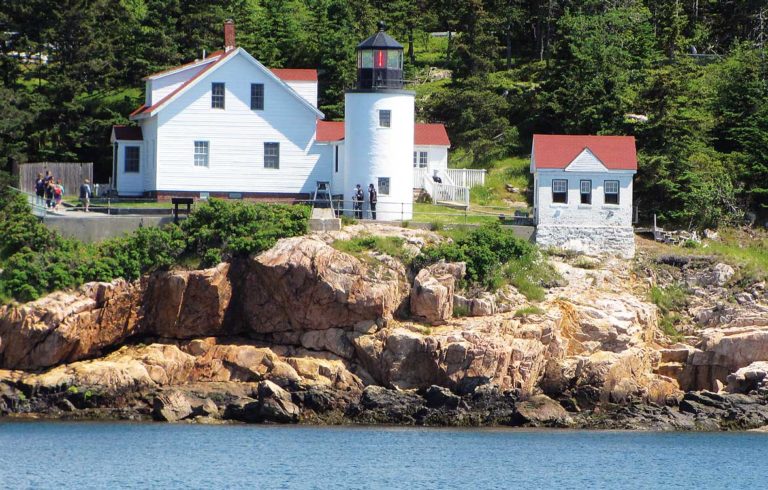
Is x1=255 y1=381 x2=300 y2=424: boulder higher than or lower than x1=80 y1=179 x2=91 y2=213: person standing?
lower

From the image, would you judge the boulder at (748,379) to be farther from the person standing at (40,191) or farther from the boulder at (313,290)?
the person standing at (40,191)

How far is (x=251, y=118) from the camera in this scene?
5628cm

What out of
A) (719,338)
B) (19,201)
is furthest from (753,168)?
(19,201)

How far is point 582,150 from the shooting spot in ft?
179

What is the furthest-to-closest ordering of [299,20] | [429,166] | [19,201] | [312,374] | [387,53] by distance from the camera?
[299,20] → [429,166] → [387,53] → [19,201] → [312,374]

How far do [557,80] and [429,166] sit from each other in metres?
6.88

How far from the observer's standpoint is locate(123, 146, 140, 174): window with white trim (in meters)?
57.8

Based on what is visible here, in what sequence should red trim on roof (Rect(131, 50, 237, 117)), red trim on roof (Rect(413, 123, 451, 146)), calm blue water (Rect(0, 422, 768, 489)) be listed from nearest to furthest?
calm blue water (Rect(0, 422, 768, 489)) < red trim on roof (Rect(131, 50, 237, 117)) < red trim on roof (Rect(413, 123, 451, 146))

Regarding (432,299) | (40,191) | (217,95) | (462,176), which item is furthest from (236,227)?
(462,176)

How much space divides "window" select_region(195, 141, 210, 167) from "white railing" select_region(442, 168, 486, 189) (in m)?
9.08

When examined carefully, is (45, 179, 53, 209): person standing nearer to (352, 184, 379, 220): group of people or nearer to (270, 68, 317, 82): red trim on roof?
(270, 68, 317, 82): red trim on roof

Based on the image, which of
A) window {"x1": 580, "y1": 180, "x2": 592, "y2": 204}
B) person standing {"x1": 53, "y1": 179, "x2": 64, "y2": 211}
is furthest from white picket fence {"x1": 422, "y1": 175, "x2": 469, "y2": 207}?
person standing {"x1": 53, "y1": 179, "x2": 64, "y2": 211}

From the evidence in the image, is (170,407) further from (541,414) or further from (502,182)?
(502,182)

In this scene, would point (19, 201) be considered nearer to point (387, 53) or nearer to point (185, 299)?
point (185, 299)
